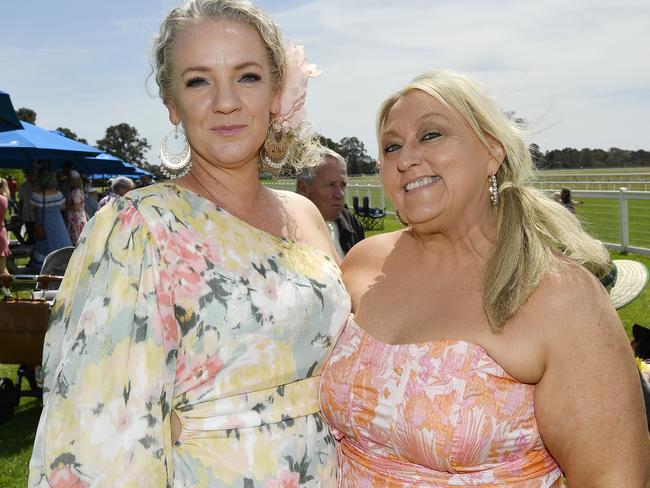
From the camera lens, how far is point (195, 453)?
2.01m

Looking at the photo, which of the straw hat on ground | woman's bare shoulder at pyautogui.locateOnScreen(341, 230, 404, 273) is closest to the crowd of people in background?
the straw hat on ground

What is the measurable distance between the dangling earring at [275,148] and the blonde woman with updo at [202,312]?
0.46ft

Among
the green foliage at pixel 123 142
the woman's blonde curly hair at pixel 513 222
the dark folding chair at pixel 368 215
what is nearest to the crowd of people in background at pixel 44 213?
the woman's blonde curly hair at pixel 513 222

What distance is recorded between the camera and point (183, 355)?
196cm

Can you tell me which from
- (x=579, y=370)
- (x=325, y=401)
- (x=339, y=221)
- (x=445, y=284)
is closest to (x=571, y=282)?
(x=579, y=370)

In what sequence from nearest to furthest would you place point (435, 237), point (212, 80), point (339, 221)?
point (212, 80), point (435, 237), point (339, 221)

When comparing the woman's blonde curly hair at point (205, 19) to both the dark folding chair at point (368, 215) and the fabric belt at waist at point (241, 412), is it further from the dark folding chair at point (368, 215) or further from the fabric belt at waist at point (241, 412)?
the dark folding chair at point (368, 215)

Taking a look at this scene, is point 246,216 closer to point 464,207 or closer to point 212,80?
point 212,80

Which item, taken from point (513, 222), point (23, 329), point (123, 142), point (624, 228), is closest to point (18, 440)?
point (23, 329)

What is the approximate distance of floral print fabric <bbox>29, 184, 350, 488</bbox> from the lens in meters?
1.79

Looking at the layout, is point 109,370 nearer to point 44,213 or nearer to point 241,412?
point 241,412

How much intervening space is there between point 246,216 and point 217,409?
2.43ft

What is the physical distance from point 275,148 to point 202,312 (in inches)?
38.7

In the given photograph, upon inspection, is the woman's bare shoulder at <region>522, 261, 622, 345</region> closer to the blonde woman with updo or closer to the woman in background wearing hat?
the blonde woman with updo
